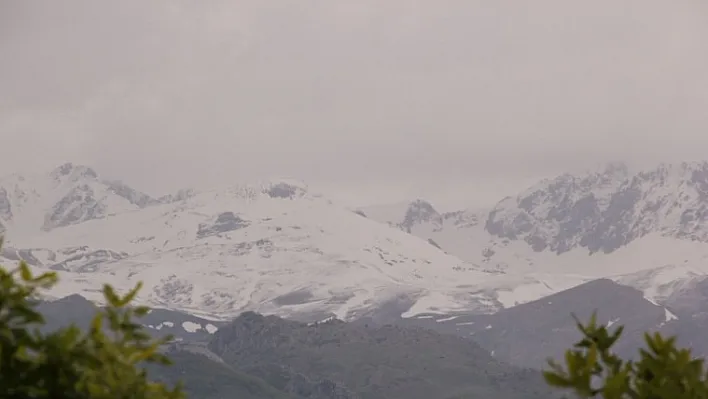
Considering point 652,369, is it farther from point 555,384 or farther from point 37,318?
point 37,318

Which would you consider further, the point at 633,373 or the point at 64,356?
the point at 633,373

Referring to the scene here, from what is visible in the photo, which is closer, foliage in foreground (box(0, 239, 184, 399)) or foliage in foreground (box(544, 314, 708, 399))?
foliage in foreground (box(0, 239, 184, 399))

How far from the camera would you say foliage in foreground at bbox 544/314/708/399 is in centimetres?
1998

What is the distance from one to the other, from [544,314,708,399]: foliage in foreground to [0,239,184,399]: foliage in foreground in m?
6.38

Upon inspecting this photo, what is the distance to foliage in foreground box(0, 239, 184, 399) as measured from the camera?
18359mm

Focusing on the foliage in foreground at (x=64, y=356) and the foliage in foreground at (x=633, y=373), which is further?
the foliage in foreground at (x=633, y=373)

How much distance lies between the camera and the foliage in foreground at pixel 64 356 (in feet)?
60.2

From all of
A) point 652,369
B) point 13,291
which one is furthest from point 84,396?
point 652,369

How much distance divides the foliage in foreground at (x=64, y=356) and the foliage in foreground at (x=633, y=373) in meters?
6.38

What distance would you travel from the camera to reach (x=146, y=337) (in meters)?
19.9

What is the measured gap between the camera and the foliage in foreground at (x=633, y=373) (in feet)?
65.6

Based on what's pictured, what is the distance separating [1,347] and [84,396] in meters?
1.39

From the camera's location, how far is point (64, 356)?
18781 mm

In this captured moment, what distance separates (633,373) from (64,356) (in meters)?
9.76
